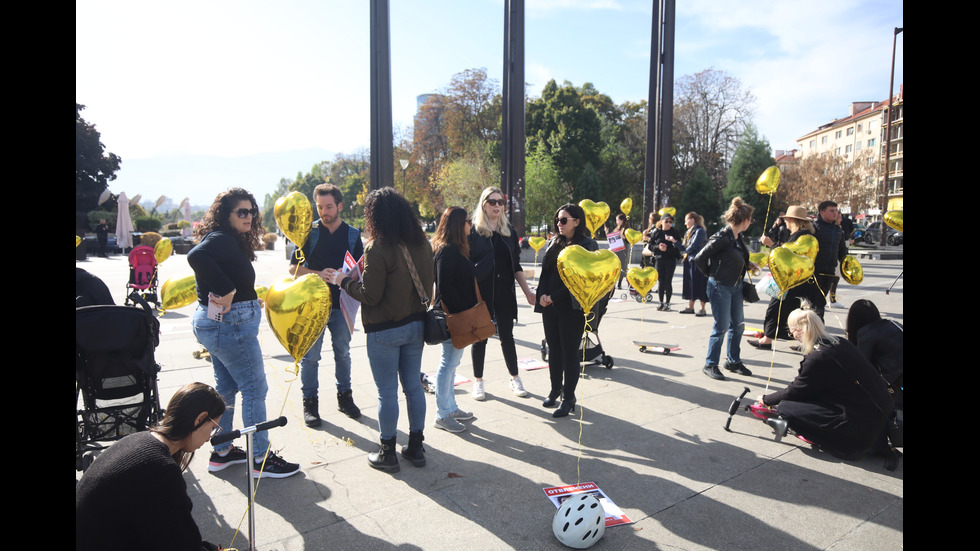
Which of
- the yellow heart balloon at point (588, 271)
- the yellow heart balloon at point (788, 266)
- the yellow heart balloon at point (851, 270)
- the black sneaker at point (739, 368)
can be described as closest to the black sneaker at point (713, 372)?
the black sneaker at point (739, 368)

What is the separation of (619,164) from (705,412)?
115 ft

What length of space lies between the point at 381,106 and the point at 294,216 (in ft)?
16.2

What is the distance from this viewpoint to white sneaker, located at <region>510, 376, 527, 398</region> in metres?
4.95

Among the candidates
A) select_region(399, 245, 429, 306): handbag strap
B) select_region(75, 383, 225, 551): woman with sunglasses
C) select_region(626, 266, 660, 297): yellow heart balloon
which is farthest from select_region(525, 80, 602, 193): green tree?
select_region(75, 383, 225, 551): woman with sunglasses

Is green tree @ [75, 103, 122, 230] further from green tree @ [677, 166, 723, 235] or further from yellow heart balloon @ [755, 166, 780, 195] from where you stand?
yellow heart balloon @ [755, 166, 780, 195]

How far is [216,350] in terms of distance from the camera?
3234 millimetres

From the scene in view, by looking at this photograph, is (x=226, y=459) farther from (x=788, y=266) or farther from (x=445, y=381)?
(x=788, y=266)

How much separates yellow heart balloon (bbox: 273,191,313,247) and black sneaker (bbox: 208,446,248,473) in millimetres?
1483

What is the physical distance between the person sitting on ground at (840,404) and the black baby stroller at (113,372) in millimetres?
4283

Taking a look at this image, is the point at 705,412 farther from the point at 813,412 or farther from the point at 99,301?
the point at 99,301

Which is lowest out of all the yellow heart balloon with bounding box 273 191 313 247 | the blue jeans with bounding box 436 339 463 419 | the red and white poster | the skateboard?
the red and white poster

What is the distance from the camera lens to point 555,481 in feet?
11.2

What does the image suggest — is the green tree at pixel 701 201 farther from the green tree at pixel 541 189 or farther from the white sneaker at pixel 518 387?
the white sneaker at pixel 518 387
